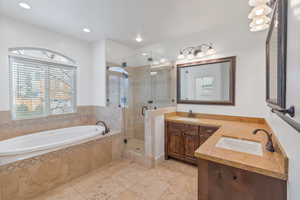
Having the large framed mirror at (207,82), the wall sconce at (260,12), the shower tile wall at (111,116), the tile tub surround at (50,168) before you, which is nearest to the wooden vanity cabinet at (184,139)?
the large framed mirror at (207,82)

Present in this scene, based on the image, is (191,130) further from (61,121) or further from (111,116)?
(61,121)

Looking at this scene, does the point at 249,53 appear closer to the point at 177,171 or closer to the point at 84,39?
the point at 177,171

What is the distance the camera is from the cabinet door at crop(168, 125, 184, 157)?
2.79 meters

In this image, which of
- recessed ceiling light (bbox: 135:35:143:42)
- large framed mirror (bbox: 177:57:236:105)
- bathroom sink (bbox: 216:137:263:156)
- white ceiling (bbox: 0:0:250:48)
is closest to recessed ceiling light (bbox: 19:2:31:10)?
white ceiling (bbox: 0:0:250:48)

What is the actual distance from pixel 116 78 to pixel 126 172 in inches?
87.5

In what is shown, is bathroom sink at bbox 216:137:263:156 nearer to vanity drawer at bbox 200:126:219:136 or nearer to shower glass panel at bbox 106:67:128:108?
vanity drawer at bbox 200:126:219:136

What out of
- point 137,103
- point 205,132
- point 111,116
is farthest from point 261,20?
point 111,116

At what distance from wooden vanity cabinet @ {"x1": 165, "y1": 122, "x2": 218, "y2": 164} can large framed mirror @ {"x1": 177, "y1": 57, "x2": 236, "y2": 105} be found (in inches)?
26.5

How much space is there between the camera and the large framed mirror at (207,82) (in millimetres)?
2700

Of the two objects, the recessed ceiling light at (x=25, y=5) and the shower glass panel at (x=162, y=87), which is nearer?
the recessed ceiling light at (x=25, y=5)

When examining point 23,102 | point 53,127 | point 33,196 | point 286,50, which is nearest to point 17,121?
point 23,102

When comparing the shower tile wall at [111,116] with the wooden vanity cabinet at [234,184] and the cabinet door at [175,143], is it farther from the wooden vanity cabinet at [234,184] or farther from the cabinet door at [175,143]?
the wooden vanity cabinet at [234,184]

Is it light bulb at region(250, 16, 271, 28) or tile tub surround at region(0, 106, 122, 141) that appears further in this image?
tile tub surround at region(0, 106, 122, 141)

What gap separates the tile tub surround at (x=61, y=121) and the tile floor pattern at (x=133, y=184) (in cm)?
106
